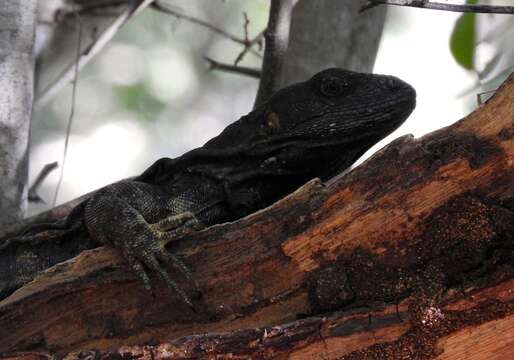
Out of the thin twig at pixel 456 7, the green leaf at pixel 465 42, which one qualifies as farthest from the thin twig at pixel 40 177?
the thin twig at pixel 456 7

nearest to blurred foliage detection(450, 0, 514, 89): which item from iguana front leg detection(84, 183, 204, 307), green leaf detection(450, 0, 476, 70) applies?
green leaf detection(450, 0, 476, 70)

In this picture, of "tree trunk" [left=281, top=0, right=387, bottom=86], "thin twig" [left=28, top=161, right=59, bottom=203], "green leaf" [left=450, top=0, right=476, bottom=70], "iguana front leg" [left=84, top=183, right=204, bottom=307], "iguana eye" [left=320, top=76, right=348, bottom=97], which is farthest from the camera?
"thin twig" [left=28, top=161, right=59, bottom=203]

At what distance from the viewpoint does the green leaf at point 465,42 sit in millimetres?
4906

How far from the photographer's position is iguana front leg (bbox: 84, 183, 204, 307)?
3439mm

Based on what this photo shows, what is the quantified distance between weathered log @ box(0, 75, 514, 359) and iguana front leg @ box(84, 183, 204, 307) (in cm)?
9

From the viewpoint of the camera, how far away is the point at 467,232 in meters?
2.92

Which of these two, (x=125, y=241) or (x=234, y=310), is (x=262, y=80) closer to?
(x=125, y=241)

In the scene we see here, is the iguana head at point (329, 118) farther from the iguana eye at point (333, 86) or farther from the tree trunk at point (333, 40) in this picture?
the tree trunk at point (333, 40)

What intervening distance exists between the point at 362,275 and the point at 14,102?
3.12 metres

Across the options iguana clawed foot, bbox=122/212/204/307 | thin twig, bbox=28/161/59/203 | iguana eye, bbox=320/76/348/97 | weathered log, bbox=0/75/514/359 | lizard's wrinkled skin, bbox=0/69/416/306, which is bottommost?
weathered log, bbox=0/75/514/359

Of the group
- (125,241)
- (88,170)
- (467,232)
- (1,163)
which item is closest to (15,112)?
(1,163)

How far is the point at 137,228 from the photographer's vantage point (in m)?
3.73

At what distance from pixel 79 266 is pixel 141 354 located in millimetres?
760

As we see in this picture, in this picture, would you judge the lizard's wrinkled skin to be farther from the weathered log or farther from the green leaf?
the green leaf
